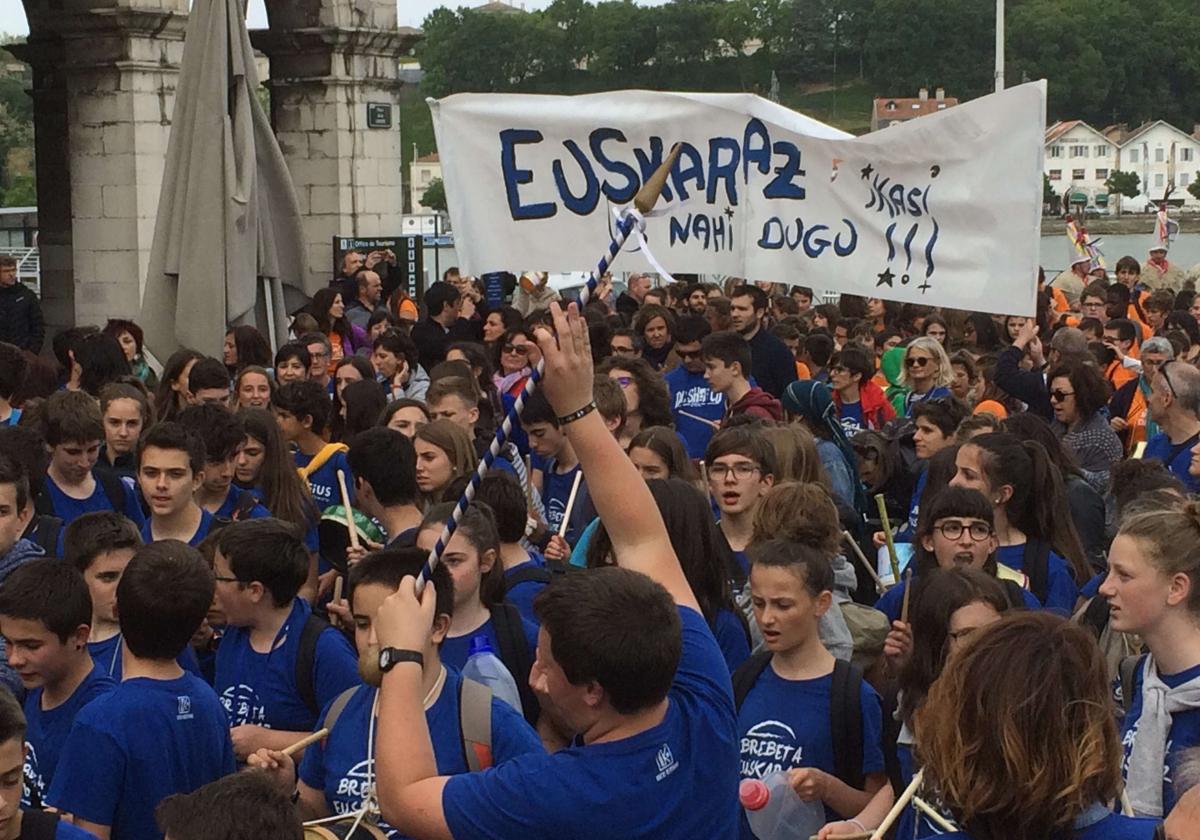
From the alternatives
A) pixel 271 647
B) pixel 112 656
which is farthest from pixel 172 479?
pixel 271 647

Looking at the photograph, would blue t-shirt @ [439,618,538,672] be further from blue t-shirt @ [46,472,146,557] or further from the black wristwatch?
blue t-shirt @ [46,472,146,557]

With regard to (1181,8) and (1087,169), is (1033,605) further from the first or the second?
(1087,169)

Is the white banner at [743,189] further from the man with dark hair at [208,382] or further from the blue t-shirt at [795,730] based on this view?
the blue t-shirt at [795,730]

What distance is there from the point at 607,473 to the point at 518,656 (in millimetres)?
1478

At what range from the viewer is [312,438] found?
855 centimetres

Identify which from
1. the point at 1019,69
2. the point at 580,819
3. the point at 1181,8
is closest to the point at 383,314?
the point at 580,819

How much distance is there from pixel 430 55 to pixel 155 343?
68.2m

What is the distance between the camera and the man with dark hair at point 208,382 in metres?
9.17

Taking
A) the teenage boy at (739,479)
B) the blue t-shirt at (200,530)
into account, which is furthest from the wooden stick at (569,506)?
the blue t-shirt at (200,530)

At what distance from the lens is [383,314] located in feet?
46.0

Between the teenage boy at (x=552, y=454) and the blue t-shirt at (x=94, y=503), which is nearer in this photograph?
the blue t-shirt at (x=94, y=503)

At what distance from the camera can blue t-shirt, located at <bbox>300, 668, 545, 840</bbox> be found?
170 inches

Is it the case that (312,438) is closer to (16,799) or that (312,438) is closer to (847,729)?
(847,729)

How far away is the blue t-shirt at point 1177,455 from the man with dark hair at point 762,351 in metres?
2.89
